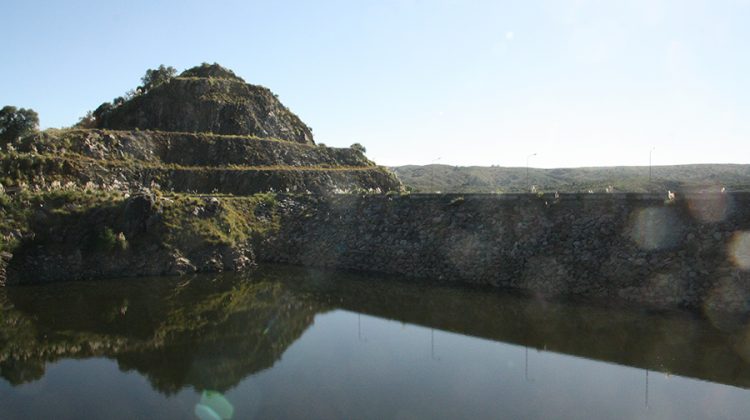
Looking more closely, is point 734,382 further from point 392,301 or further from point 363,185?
point 363,185

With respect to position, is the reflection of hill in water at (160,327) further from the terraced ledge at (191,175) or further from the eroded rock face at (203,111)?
the eroded rock face at (203,111)

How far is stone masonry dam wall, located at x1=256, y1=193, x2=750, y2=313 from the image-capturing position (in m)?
24.9

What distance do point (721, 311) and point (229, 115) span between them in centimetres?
5662

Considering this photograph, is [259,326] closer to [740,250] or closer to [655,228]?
[655,228]

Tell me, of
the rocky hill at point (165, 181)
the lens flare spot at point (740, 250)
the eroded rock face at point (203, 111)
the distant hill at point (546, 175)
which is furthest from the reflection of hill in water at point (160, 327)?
the distant hill at point (546, 175)

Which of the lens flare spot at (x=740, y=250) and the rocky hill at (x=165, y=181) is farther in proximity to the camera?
the rocky hill at (x=165, y=181)

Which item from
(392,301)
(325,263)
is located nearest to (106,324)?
(392,301)

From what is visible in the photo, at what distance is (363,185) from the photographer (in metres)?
61.8

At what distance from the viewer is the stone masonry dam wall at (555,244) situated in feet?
81.7

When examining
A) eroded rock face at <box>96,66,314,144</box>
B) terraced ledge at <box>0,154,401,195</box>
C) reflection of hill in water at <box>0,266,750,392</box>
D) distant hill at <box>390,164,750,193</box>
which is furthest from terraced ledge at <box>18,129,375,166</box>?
distant hill at <box>390,164,750,193</box>

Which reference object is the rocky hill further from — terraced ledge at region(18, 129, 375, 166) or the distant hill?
the distant hill

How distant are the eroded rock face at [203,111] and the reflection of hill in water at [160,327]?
35.8 metres

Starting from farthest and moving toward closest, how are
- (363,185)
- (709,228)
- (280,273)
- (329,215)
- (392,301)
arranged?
1. (363,185)
2. (329,215)
3. (280,273)
4. (392,301)
5. (709,228)

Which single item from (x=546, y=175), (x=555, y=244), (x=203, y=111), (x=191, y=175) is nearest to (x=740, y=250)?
(x=555, y=244)
